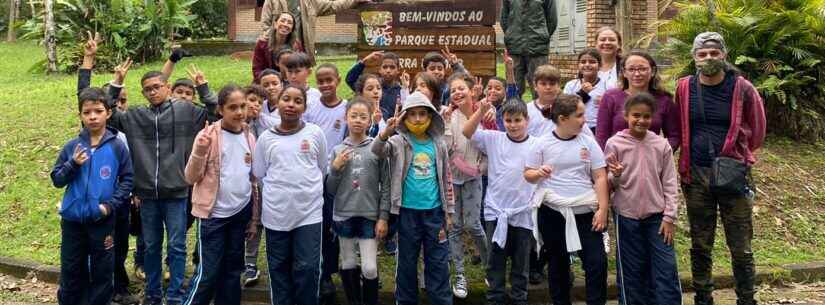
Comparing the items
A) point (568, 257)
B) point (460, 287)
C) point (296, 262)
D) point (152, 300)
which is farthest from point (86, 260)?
point (568, 257)

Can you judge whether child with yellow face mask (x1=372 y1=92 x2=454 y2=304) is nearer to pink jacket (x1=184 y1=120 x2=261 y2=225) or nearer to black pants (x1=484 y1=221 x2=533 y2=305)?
black pants (x1=484 y1=221 x2=533 y2=305)

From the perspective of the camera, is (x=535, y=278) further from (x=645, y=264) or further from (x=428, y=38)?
(x=428, y=38)

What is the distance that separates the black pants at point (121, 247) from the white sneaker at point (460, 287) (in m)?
2.52

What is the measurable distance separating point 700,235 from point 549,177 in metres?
1.20

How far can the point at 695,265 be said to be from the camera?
546cm

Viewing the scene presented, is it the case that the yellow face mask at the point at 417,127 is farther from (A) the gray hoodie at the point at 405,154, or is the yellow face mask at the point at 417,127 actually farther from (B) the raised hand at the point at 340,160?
(B) the raised hand at the point at 340,160

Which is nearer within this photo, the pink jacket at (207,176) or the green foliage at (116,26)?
the pink jacket at (207,176)

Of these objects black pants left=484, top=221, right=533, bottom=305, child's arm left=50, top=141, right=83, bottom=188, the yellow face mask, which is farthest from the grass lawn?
Answer: child's arm left=50, top=141, right=83, bottom=188

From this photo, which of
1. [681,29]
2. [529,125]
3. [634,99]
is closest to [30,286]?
[529,125]

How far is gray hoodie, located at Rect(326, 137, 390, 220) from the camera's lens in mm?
5246

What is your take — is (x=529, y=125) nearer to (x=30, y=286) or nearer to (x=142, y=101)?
(x=30, y=286)

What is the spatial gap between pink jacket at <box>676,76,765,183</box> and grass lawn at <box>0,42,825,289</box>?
1.67m

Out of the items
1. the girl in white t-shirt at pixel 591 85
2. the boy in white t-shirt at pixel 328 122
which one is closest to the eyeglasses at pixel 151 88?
the boy in white t-shirt at pixel 328 122

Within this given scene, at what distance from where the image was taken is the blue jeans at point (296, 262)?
16.6 ft
